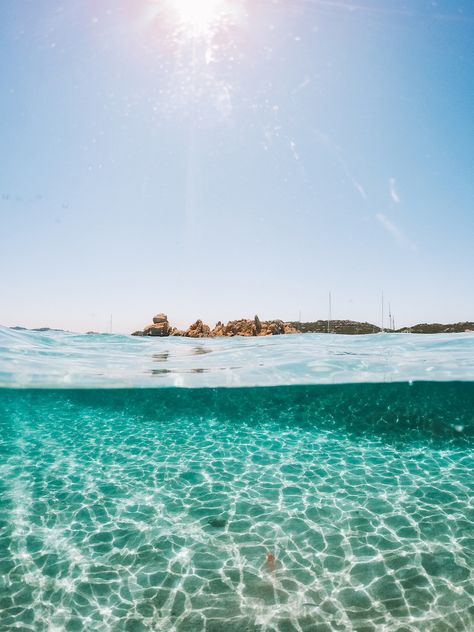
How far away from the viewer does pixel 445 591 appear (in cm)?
471

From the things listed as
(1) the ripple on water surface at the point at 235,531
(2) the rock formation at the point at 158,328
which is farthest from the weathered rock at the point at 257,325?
(1) the ripple on water surface at the point at 235,531

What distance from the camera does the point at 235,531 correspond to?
247 inches

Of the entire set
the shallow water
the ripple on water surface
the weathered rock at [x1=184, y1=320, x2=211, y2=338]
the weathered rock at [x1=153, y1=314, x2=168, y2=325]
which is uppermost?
the weathered rock at [x1=153, y1=314, x2=168, y2=325]

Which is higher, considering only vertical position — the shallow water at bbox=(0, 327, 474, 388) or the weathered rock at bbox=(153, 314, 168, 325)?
the weathered rock at bbox=(153, 314, 168, 325)

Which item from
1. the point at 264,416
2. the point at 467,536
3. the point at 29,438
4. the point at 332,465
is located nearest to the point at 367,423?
the point at 264,416

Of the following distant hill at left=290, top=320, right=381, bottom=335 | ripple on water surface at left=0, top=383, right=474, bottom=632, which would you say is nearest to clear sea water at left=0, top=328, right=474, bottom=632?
ripple on water surface at left=0, top=383, right=474, bottom=632

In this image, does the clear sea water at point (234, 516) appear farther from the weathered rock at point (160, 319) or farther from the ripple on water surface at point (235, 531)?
the weathered rock at point (160, 319)

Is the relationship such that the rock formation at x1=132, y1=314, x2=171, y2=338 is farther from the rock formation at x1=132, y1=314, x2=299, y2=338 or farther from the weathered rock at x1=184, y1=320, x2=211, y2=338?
the weathered rock at x1=184, y1=320, x2=211, y2=338

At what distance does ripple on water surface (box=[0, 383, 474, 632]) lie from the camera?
4453 millimetres

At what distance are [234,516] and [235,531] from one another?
21.6 inches

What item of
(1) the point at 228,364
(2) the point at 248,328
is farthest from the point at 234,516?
(2) the point at 248,328

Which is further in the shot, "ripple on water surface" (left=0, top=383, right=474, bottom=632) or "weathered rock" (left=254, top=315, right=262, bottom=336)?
"weathered rock" (left=254, top=315, right=262, bottom=336)

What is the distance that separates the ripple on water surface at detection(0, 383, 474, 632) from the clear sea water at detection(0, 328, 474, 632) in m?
0.03

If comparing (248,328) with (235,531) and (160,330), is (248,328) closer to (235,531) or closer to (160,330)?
(160,330)
